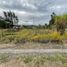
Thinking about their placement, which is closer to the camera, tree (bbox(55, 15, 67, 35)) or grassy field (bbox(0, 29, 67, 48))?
grassy field (bbox(0, 29, 67, 48))

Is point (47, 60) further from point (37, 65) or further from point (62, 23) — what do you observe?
point (62, 23)

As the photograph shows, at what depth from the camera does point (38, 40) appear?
30.6m

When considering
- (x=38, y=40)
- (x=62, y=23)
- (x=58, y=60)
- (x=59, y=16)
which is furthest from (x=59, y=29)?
(x=58, y=60)

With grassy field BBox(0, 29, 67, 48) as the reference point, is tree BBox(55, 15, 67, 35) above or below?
above

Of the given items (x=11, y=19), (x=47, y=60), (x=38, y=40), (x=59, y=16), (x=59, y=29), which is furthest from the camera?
(x=11, y=19)

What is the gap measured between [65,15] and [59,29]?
722cm

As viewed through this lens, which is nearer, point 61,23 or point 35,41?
point 35,41

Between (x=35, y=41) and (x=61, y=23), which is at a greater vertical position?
(x=61, y=23)

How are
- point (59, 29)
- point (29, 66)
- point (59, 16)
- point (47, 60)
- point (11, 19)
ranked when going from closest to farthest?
point (29, 66) < point (47, 60) < point (59, 29) < point (59, 16) < point (11, 19)

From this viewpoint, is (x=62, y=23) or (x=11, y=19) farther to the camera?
(x=11, y=19)

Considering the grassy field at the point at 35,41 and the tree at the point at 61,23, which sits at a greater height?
the tree at the point at 61,23

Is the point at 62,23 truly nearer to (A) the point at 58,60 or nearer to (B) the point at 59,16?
(B) the point at 59,16

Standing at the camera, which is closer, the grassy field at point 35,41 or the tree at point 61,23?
the grassy field at point 35,41

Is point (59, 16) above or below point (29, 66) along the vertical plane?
above
